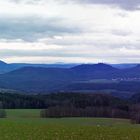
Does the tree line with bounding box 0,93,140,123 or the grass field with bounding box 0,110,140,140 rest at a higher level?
the tree line with bounding box 0,93,140,123

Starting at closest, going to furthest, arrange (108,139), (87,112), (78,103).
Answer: (108,139)
(87,112)
(78,103)

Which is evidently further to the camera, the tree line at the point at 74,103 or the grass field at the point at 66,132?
the tree line at the point at 74,103

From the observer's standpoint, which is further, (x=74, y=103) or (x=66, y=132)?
(x=74, y=103)

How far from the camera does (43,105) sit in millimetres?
139125

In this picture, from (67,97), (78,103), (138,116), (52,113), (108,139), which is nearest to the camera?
(108,139)

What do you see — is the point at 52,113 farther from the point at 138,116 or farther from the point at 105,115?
the point at 138,116

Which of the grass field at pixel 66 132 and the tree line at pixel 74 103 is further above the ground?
the tree line at pixel 74 103

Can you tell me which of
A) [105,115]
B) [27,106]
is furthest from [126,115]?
[27,106]

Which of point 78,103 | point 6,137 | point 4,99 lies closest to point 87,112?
point 78,103

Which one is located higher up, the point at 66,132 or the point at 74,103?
the point at 74,103

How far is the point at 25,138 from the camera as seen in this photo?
28875 mm

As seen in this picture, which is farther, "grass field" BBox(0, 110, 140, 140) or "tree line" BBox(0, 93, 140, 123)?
"tree line" BBox(0, 93, 140, 123)

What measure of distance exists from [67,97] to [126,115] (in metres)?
45.7

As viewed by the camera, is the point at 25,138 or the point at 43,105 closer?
the point at 25,138
